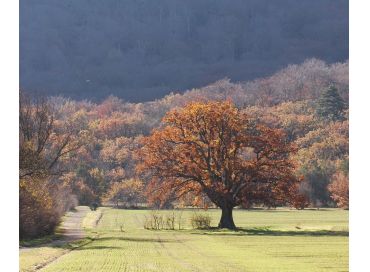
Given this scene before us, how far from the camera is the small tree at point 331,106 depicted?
159250mm

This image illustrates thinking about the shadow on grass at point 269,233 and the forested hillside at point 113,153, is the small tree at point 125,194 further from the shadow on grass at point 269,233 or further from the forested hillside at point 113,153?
the shadow on grass at point 269,233

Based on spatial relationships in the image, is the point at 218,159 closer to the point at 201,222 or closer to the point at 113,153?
the point at 201,222

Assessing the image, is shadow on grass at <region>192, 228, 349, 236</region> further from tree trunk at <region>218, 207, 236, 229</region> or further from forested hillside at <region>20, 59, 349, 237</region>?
forested hillside at <region>20, 59, 349, 237</region>

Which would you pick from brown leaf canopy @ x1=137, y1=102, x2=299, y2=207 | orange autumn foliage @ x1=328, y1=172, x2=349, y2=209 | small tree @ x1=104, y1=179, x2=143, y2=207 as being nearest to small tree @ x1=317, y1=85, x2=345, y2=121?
orange autumn foliage @ x1=328, y1=172, x2=349, y2=209

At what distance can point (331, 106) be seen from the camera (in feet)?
531

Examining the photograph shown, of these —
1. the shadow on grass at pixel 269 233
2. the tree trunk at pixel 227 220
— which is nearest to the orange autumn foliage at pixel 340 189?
the tree trunk at pixel 227 220

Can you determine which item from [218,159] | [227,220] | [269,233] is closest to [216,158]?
[218,159]

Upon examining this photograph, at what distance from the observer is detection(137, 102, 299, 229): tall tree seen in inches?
2082

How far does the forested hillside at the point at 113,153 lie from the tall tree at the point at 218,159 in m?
1.67

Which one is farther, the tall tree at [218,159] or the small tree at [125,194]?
the small tree at [125,194]
